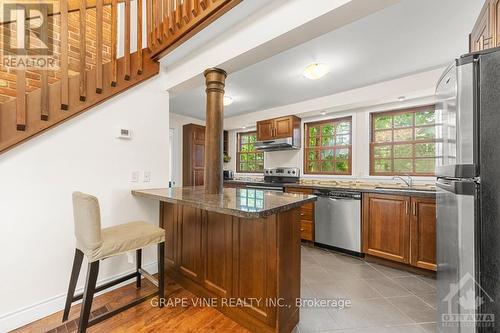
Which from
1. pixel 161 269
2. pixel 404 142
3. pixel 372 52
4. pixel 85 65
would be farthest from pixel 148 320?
pixel 404 142

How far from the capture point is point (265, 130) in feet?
14.9

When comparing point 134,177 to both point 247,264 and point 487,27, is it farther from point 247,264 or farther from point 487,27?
point 487,27

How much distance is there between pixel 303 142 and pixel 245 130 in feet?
5.67

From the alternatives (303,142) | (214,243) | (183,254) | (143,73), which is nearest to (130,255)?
(183,254)

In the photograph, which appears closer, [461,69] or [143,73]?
[461,69]

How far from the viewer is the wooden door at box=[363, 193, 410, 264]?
2.53 meters

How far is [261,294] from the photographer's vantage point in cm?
148

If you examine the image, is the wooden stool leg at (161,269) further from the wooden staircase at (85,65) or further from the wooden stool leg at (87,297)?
the wooden staircase at (85,65)

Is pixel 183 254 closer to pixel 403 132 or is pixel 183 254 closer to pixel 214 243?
pixel 214 243

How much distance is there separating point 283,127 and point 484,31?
9.89 feet

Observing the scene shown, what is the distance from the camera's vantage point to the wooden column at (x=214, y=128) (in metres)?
2.04

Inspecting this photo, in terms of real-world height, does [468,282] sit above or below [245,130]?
below

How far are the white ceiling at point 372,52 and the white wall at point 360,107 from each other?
0.45 ft

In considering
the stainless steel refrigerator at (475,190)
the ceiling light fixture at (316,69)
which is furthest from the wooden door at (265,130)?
the stainless steel refrigerator at (475,190)
